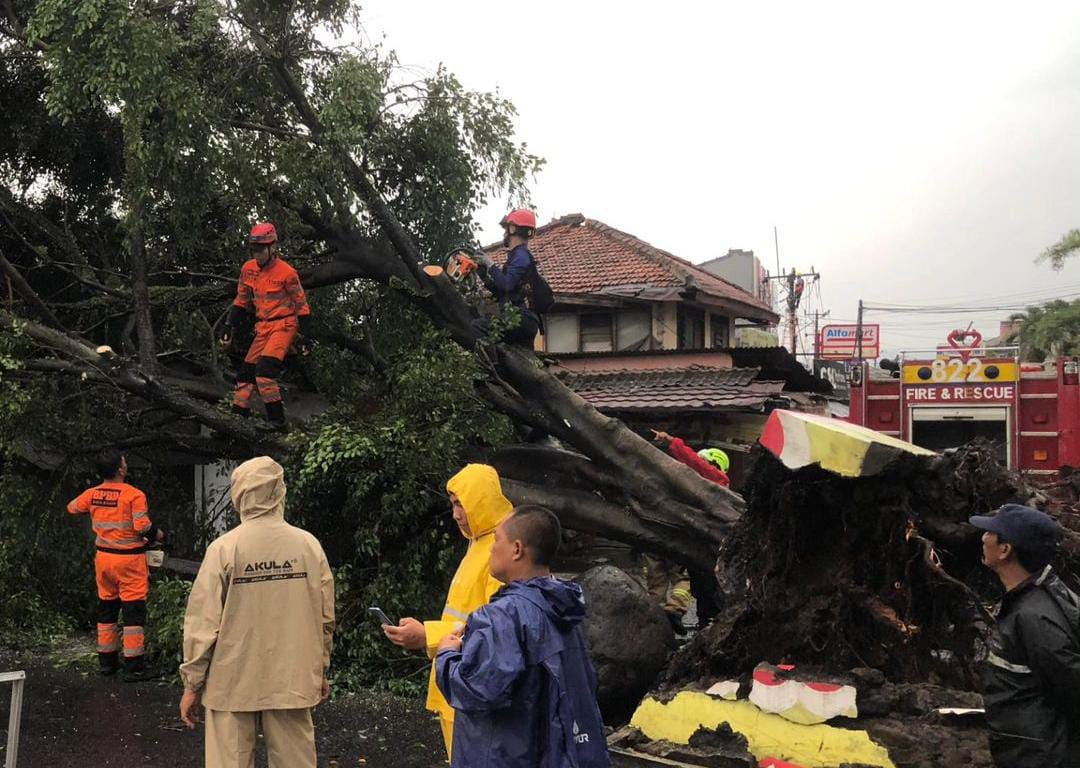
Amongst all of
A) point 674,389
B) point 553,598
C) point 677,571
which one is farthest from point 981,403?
point 553,598

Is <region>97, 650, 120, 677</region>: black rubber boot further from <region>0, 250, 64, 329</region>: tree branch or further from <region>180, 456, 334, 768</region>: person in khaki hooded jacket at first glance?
<region>180, 456, 334, 768</region>: person in khaki hooded jacket

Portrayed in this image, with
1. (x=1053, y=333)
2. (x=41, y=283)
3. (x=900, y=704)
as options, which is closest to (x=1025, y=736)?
(x=900, y=704)

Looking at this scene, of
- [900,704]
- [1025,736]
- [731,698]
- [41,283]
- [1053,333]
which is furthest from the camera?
[1053,333]

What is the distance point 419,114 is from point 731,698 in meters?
5.42

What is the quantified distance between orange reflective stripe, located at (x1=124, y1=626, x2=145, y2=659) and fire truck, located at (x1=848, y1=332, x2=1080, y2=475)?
8.90m

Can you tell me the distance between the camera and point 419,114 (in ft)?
25.4

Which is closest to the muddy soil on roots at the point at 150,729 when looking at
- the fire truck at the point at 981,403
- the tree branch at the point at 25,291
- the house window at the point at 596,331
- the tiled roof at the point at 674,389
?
the tree branch at the point at 25,291

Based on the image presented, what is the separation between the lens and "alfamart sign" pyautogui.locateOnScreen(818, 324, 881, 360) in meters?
37.3

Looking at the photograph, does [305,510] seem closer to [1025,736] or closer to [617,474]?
[617,474]

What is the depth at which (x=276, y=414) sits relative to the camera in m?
7.00

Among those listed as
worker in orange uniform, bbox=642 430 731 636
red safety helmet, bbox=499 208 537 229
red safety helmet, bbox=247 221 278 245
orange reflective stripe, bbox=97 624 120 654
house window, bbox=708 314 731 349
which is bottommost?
orange reflective stripe, bbox=97 624 120 654

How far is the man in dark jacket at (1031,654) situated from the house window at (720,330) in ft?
53.6

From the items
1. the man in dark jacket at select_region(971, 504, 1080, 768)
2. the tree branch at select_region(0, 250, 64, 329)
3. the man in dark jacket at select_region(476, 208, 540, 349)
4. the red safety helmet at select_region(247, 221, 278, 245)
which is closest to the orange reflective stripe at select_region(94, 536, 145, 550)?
the tree branch at select_region(0, 250, 64, 329)

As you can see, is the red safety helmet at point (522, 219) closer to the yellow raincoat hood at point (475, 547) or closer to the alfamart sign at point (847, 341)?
the yellow raincoat hood at point (475, 547)
